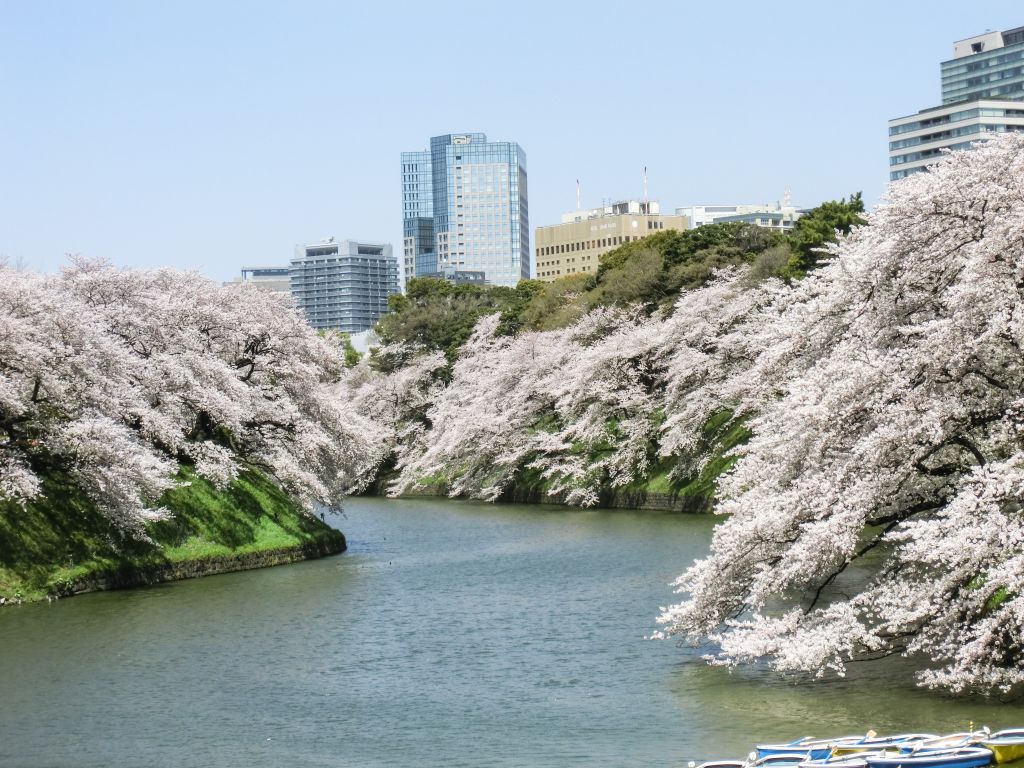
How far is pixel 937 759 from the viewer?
15.3 meters

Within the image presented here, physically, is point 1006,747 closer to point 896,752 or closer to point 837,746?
point 896,752

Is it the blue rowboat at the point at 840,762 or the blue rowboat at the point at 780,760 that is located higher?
the blue rowboat at the point at 840,762

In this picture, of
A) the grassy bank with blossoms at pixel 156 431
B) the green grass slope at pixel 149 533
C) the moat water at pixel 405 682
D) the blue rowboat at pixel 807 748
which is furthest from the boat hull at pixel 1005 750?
the green grass slope at pixel 149 533

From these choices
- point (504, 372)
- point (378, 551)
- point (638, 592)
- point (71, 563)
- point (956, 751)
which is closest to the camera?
point (956, 751)

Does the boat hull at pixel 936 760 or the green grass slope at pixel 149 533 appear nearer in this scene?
the boat hull at pixel 936 760

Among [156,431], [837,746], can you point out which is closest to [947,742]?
[837,746]

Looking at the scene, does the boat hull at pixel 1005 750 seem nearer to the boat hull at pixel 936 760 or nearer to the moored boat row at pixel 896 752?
the moored boat row at pixel 896 752

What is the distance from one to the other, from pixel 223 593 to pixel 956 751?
22944mm

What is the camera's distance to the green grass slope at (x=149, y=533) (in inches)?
1309

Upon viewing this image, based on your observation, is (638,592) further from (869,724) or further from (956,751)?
(956,751)

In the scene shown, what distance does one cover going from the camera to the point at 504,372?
71562 mm

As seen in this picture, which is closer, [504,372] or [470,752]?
[470,752]

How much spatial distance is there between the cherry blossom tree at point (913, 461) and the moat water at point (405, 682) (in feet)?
3.50

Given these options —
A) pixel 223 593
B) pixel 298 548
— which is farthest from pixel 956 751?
pixel 298 548
